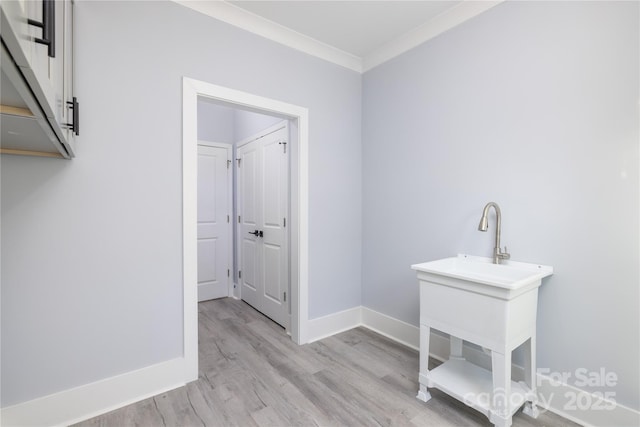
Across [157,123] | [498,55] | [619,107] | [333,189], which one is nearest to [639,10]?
[619,107]

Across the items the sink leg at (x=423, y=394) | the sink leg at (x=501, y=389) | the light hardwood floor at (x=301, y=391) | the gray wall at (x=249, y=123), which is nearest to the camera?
the sink leg at (x=501, y=389)

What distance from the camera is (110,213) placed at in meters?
1.82

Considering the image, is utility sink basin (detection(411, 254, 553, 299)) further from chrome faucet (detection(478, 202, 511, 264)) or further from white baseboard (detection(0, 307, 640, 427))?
white baseboard (detection(0, 307, 640, 427))

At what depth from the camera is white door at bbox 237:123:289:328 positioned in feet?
9.87

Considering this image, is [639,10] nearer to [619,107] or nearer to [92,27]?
[619,107]

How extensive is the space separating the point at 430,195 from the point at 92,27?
247cm

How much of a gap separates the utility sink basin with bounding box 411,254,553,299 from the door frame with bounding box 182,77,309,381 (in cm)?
113

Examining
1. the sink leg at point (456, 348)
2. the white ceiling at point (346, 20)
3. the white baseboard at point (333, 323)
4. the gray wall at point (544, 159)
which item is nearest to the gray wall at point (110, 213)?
the white ceiling at point (346, 20)

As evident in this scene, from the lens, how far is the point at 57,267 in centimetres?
168

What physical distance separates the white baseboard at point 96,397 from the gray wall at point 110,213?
5 centimetres

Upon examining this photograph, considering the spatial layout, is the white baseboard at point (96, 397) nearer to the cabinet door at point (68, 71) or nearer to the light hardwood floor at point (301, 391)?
the light hardwood floor at point (301, 391)

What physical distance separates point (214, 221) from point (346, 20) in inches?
108

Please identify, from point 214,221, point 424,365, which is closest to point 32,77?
point 424,365

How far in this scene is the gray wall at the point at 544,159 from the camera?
1571 mm
